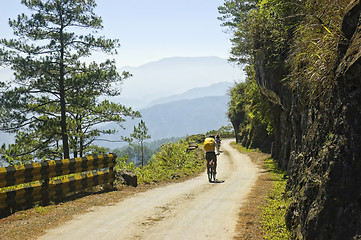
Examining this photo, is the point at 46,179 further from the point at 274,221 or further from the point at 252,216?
the point at 274,221

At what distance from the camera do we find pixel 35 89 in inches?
949

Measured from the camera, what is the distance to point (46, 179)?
30.8 ft

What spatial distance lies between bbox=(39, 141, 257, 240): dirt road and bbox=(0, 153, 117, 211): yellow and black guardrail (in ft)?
5.63

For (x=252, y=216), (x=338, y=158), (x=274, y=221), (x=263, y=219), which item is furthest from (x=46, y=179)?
(x=338, y=158)

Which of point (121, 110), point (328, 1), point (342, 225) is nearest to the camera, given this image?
point (342, 225)

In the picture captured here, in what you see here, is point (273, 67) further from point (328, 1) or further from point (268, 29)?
point (328, 1)

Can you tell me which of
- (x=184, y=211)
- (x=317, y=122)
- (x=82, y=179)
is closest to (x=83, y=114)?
(x=82, y=179)

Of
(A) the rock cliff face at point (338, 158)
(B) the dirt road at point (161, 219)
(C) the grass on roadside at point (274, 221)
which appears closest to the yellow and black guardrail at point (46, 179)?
(B) the dirt road at point (161, 219)

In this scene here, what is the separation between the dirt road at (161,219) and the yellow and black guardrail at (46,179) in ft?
5.63

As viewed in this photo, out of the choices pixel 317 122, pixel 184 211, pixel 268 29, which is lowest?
pixel 184 211

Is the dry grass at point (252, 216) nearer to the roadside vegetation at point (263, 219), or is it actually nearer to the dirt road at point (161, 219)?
the roadside vegetation at point (263, 219)

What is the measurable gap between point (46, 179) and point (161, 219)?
167 inches

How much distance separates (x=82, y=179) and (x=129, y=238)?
5.15m

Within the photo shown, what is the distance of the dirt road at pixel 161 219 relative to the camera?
22.0ft
